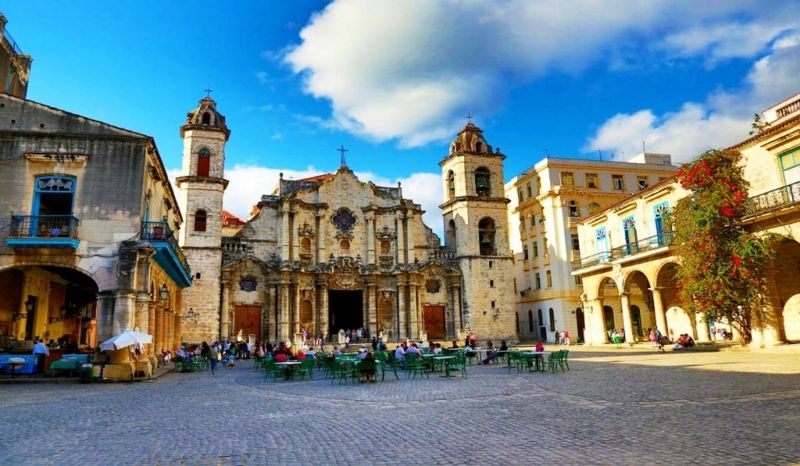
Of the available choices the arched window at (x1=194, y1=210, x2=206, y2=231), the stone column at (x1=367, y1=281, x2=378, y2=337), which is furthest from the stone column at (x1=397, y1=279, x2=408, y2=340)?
the arched window at (x1=194, y1=210, x2=206, y2=231)

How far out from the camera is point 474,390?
43.2 ft

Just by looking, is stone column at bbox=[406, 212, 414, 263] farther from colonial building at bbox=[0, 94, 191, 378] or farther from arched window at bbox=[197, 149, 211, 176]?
colonial building at bbox=[0, 94, 191, 378]

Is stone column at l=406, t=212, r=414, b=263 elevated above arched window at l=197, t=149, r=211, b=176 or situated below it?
below

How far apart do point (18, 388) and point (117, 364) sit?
Answer: 8.81 feet

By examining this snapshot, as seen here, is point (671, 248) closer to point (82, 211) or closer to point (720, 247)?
point (720, 247)

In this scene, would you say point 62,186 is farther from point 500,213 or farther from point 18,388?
point 500,213

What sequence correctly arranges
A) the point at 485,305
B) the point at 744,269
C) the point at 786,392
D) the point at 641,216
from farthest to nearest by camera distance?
the point at 485,305 → the point at 641,216 → the point at 744,269 → the point at 786,392

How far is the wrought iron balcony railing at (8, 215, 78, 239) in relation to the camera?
17.4 meters

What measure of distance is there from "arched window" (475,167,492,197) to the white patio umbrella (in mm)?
30303

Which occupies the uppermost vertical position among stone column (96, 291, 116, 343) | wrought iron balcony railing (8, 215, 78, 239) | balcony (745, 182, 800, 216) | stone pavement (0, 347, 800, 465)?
balcony (745, 182, 800, 216)

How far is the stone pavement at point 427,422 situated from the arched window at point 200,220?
2043cm

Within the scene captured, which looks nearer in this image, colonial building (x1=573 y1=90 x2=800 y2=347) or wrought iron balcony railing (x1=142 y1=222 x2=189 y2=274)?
wrought iron balcony railing (x1=142 y1=222 x2=189 y2=274)

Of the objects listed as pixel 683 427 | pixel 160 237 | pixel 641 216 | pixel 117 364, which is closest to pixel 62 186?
pixel 160 237

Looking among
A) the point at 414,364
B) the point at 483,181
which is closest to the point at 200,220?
the point at 483,181
